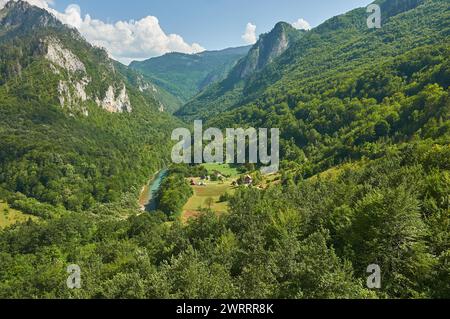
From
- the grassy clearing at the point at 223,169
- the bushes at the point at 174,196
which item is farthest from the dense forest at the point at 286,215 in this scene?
the grassy clearing at the point at 223,169

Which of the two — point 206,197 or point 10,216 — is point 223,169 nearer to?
point 206,197

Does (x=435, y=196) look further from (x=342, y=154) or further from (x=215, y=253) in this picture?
(x=342, y=154)

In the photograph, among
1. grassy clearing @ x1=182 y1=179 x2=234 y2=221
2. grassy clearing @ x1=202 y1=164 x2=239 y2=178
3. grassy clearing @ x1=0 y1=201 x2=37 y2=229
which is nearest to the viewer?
grassy clearing @ x1=182 y1=179 x2=234 y2=221

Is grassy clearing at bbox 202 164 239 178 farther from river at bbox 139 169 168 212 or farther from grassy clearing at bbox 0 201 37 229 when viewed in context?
grassy clearing at bbox 0 201 37 229

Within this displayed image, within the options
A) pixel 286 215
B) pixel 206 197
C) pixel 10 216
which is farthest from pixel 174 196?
pixel 286 215

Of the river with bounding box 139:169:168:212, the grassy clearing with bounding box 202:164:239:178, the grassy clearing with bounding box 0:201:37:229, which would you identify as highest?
the grassy clearing with bounding box 202:164:239:178

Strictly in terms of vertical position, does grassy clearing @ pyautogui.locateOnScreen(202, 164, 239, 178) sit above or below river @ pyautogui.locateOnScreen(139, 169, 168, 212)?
above

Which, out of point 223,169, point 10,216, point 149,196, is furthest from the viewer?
point 223,169

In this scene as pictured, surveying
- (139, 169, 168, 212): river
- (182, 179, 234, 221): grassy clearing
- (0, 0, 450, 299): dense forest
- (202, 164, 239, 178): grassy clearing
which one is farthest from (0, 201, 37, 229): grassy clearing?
(202, 164, 239, 178): grassy clearing
